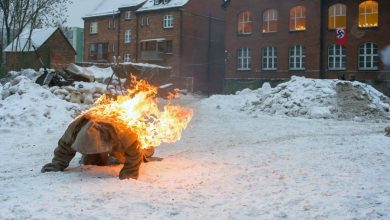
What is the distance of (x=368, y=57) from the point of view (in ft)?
128

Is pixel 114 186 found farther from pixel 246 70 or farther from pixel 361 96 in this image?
pixel 246 70

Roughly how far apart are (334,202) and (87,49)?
58.8m

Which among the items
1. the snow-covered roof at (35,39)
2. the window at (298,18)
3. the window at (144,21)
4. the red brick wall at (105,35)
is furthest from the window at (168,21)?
the window at (298,18)

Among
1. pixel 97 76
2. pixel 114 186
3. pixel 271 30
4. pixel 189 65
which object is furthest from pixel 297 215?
pixel 189 65

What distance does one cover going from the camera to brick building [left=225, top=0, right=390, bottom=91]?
39094 mm

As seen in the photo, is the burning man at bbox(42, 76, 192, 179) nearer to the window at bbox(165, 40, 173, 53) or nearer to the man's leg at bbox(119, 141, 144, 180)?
the man's leg at bbox(119, 141, 144, 180)

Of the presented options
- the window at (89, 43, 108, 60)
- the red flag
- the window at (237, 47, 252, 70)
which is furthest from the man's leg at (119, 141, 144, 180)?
the window at (89, 43, 108, 60)

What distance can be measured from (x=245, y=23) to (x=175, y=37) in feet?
28.7

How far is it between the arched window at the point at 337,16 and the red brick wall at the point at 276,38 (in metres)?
1.05

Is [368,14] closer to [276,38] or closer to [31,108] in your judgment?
[276,38]

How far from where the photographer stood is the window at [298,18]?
140 ft

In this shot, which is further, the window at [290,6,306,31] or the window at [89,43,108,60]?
the window at [89,43,108,60]

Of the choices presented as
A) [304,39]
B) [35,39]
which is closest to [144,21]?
[35,39]

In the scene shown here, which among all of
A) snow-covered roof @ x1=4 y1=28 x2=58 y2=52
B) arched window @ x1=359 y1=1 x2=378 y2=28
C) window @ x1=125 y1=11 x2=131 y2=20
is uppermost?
window @ x1=125 y1=11 x2=131 y2=20
